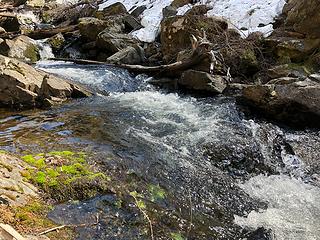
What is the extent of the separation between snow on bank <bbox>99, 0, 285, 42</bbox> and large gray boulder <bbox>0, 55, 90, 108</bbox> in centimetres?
602

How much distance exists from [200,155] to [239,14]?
8981 millimetres

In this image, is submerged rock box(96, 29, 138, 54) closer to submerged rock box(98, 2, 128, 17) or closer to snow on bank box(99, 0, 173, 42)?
snow on bank box(99, 0, 173, 42)

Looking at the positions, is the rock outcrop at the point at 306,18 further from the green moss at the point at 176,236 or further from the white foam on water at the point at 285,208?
the green moss at the point at 176,236

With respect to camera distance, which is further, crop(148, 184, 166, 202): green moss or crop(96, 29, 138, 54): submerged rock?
crop(96, 29, 138, 54): submerged rock

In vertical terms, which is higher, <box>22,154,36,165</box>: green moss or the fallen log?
<box>22,154,36,165</box>: green moss

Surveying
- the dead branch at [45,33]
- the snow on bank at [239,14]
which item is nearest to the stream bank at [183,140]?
the snow on bank at [239,14]

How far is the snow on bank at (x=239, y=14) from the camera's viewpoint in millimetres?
12035

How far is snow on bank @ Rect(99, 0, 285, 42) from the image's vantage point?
12.0 m

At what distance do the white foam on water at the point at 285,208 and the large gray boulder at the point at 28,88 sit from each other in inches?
199

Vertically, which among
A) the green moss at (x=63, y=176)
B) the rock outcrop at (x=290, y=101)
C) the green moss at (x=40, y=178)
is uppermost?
the green moss at (x=40, y=178)

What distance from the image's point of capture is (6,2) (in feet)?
72.3

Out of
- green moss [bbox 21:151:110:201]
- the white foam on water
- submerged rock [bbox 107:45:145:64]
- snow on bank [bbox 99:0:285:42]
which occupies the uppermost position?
snow on bank [bbox 99:0:285:42]

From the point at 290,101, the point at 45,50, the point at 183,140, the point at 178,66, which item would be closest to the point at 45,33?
the point at 45,50

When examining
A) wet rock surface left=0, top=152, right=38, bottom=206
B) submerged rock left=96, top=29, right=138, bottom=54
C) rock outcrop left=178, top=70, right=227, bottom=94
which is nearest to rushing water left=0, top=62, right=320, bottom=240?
wet rock surface left=0, top=152, right=38, bottom=206
